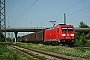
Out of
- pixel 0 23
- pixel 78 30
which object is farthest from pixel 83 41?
pixel 78 30

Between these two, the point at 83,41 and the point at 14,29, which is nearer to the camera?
the point at 83,41

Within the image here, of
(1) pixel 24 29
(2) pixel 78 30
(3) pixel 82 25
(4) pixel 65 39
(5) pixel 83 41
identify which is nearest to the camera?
(4) pixel 65 39

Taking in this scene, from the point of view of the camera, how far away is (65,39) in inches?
1172

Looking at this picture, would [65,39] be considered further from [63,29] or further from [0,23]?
[0,23]

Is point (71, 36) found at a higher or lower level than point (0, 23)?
lower

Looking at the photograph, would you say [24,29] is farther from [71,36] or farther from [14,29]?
[71,36]

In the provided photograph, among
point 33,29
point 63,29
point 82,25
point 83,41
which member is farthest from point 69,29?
point 82,25

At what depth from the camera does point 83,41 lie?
1932 inches

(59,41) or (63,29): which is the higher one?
(63,29)

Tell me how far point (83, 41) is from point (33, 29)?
139 ft

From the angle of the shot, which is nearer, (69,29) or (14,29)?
(69,29)

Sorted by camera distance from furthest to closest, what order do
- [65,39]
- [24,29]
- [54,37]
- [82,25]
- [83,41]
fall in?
[82,25]
[24,29]
[83,41]
[54,37]
[65,39]

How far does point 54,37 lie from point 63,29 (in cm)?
311

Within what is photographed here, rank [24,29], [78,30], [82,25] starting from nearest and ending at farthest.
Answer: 1. [78,30]
2. [24,29]
3. [82,25]
